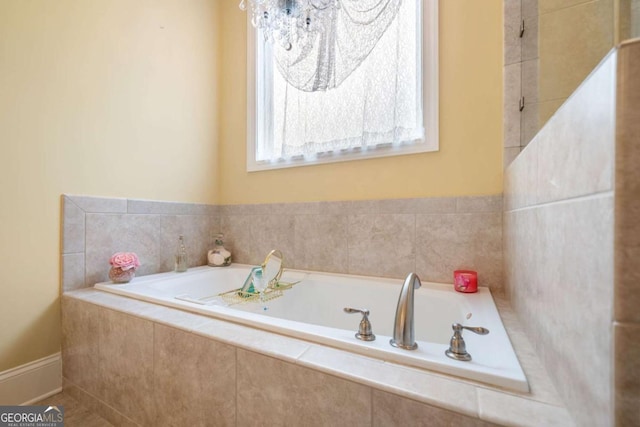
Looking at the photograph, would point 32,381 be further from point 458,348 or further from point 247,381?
point 458,348

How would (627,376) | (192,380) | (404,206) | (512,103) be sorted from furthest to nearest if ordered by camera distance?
(404,206) → (512,103) → (192,380) → (627,376)

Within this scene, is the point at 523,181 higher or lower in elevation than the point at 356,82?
lower

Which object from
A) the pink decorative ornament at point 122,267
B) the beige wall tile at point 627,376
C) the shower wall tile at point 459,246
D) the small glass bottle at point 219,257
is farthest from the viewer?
the small glass bottle at point 219,257

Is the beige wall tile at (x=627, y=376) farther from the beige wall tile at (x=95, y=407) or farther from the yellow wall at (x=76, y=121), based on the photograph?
the yellow wall at (x=76, y=121)

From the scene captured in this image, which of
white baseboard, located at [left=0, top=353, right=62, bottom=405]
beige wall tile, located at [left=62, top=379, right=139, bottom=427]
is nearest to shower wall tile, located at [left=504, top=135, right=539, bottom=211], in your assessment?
beige wall tile, located at [left=62, top=379, right=139, bottom=427]

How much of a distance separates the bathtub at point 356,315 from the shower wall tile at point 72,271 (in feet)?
0.43

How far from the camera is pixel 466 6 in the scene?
135 centimetres

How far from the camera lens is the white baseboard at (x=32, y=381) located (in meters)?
1.15

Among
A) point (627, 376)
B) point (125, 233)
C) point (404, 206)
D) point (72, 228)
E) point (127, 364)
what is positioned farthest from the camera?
point (125, 233)

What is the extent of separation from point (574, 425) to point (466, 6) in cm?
171

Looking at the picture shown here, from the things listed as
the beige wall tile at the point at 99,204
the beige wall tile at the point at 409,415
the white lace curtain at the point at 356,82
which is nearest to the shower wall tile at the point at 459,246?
the white lace curtain at the point at 356,82

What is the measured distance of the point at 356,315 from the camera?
1389 mm

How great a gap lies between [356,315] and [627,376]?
3.69 ft

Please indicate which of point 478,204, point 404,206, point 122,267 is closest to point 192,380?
point 122,267
